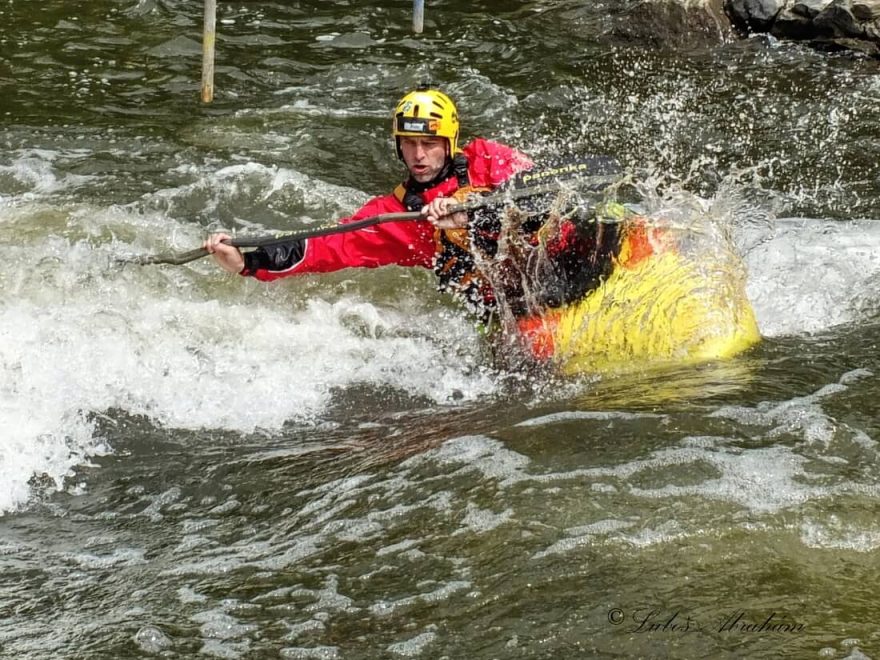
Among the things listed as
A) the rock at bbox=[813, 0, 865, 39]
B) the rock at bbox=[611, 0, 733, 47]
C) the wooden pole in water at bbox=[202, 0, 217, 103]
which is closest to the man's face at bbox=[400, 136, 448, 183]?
the wooden pole in water at bbox=[202, 0, 217, 103]

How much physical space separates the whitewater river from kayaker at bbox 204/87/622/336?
442 millimetres

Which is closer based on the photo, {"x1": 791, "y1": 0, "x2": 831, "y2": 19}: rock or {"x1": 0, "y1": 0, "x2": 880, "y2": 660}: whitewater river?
{"x1": 0, "y1": 0, "x2": 880, "y2": 660}: whitewater river

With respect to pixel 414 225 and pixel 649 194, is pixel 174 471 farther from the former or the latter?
pixel 649 194

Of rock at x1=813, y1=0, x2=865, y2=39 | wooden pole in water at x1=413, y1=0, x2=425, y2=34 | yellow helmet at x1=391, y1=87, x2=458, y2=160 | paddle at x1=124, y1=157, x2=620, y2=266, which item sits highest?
rock at x1=813, y1=0, x2=865, y2=39

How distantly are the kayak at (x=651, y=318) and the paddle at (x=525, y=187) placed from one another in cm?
39

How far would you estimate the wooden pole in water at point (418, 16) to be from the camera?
10.4 meters

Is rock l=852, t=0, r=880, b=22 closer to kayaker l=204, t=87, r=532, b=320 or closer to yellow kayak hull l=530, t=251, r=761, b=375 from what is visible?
yellow kayak hull l=530, t=251, r=761, b=375

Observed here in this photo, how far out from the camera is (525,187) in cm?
505

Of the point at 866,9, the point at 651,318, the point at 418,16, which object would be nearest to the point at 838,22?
the point at 866,9

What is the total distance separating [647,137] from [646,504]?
207 inches

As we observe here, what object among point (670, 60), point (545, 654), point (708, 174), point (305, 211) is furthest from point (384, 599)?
point (670, 60)

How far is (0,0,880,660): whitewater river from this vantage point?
3188mm

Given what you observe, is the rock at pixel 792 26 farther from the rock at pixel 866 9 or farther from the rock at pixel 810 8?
the rock at pixel 866 9

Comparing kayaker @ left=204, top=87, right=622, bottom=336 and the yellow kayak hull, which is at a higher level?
kayaker @ left=204, top=87, right=622, bottom=336
